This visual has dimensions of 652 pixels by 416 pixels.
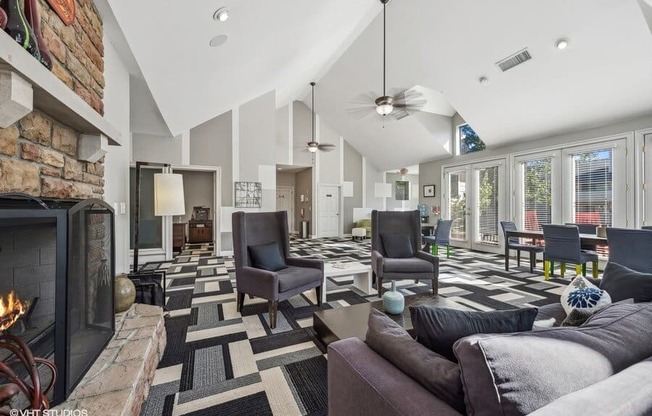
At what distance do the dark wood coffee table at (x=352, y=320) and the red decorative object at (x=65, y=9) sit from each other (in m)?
2.34

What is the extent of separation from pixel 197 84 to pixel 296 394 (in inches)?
147

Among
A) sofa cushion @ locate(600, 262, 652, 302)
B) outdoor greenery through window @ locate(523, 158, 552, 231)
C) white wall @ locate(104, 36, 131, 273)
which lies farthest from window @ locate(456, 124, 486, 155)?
white wall @ locate(104, 36, 131, 273)

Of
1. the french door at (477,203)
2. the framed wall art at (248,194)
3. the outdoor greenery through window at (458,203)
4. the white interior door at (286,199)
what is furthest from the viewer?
the white interior door at (286,199)

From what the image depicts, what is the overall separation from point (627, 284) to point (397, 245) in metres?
2.18

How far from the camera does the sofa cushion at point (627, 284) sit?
4.62 ft

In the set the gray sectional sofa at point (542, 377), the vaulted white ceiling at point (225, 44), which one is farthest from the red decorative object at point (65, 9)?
the gray sectional sofa at point (542, 377)

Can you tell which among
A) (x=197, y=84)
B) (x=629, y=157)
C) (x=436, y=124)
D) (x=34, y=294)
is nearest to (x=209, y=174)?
(x=197, y=84)

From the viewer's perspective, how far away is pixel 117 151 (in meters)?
2.97

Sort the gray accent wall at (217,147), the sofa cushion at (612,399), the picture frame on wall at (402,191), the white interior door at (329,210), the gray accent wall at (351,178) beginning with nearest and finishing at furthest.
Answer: the sofa cushion at (612,399) → the gray accent wall at (217,147) → the white interior door at (329,210) → the gray accent wall at (351,178) → the picture frame on wall at (402,191)

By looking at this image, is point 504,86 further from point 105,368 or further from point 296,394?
point 105,368

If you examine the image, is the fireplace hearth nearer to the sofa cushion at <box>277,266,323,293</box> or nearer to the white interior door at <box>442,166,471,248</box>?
the sofa cushion at <box>277,266,323,293</box>

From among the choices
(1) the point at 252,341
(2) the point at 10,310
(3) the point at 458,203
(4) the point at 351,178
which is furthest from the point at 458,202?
(2) the point at 10,310

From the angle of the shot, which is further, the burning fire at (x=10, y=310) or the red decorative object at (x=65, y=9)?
the red decorative object at (x=65, y=9)

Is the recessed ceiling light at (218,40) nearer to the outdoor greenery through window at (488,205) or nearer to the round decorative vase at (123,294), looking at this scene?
the round decorative vase at (123,294)
